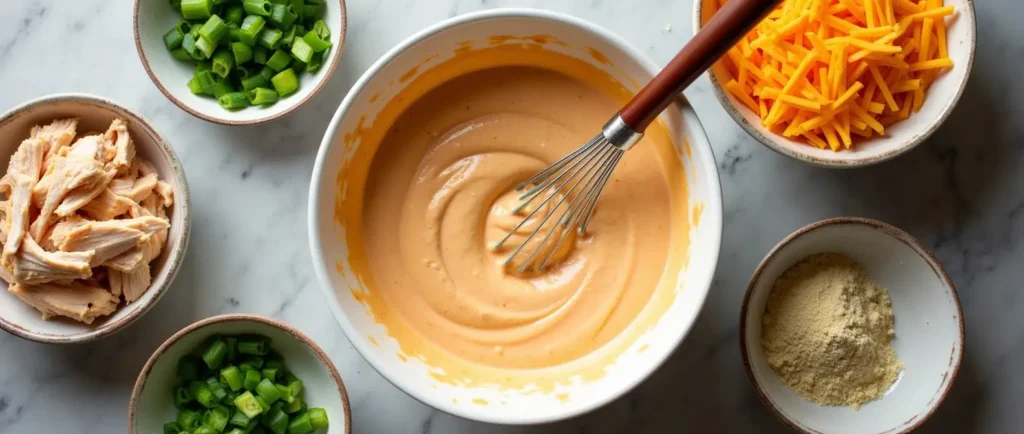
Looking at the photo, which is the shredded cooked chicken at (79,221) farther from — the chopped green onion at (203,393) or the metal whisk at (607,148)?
the metal whisk at (607,148)

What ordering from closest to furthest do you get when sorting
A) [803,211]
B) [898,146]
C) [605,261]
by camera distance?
1. [898,146]
2. [605,261]
3. [803,211]

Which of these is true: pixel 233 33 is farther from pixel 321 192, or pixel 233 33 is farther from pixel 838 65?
pixel 838 65

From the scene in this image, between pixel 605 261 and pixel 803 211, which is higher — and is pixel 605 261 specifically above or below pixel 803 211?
above

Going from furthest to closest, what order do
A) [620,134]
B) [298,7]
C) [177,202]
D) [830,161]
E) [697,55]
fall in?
[298,7] → [177,202] → [830,161] → [620,134] → [697,55]

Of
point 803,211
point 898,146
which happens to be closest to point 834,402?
point 803,211

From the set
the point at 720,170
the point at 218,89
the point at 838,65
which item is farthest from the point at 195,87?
the point at 838,65

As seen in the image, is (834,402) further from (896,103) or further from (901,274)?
(896,103)

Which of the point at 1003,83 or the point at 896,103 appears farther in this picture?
the point at 1003,83
